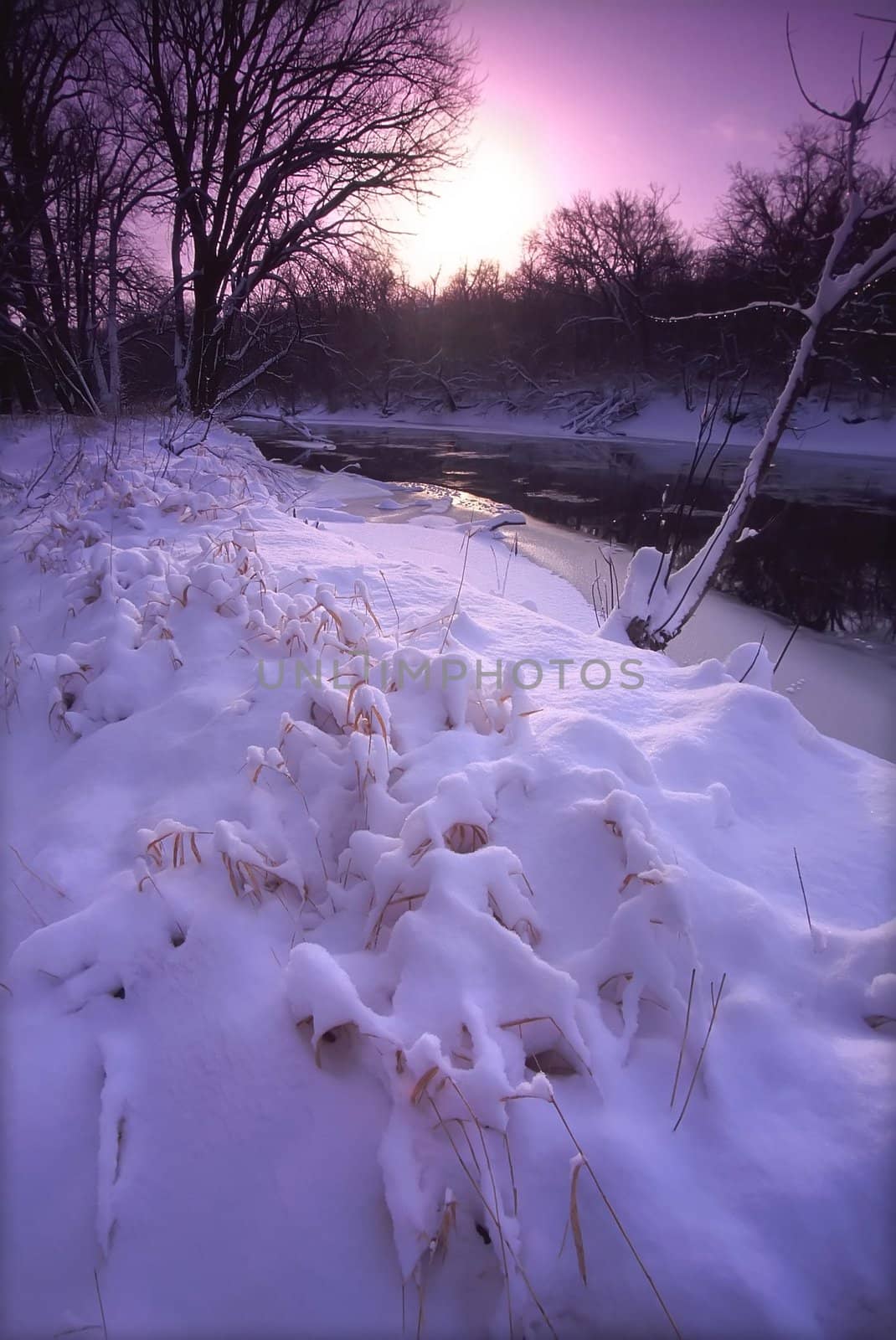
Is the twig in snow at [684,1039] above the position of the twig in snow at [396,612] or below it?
below

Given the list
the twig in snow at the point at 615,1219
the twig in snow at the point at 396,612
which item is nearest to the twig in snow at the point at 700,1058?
the twig in snow at the point at 615,1219

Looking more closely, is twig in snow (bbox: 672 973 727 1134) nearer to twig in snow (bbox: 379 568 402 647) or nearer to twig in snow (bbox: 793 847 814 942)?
twig in snow (bbox: 793 847 814 942)

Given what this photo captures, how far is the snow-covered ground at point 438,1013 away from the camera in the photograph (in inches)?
33.6

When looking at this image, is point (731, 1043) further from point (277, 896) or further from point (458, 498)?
point (458, 498)

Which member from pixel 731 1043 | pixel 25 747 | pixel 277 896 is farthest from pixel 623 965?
pixel 25 747

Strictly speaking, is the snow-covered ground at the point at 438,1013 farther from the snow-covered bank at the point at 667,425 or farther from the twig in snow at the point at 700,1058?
the snow-covered bank at the point at 667,425

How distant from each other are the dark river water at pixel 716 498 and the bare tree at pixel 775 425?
28 cm

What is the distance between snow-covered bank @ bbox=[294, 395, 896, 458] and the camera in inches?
698

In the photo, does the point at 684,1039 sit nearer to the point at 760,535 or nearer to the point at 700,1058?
the point at 700,1058

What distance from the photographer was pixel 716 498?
1046 cm

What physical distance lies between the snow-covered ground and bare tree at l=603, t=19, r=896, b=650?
1.62m

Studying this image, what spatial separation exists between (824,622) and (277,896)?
546 centimetres

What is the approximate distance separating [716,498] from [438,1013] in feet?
36.6

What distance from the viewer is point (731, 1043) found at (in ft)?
3.60
